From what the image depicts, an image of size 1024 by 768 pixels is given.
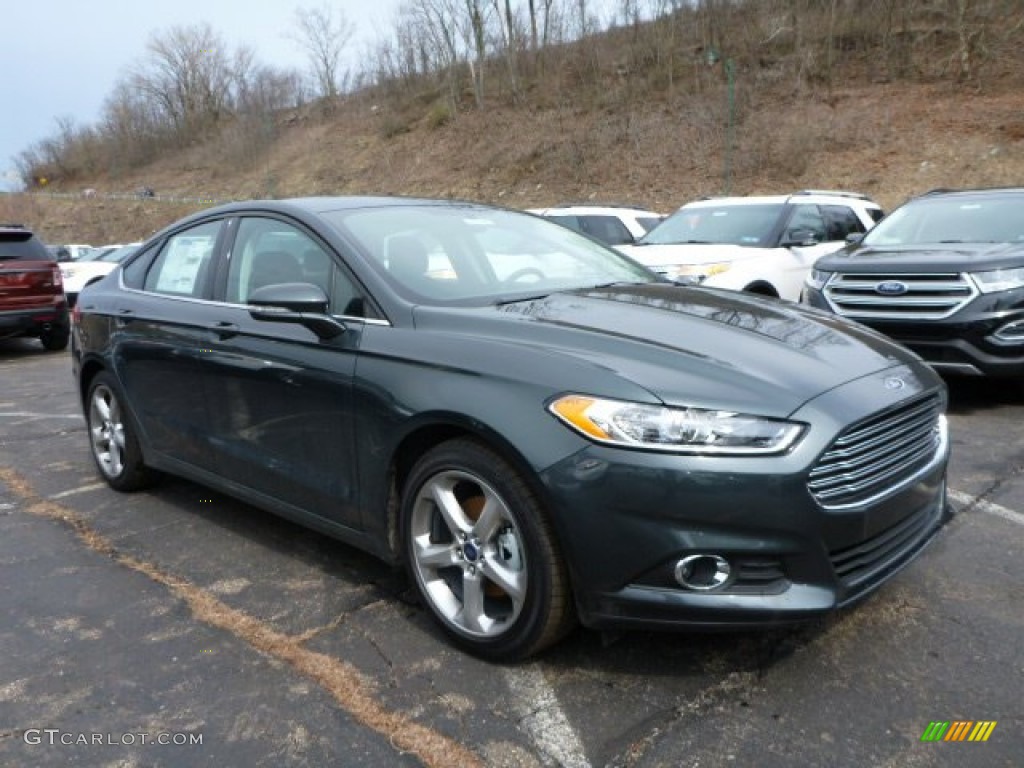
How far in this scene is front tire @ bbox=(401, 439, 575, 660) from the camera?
100 inches

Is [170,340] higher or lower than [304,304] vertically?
lower

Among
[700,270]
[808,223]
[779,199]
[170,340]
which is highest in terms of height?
[779,199]

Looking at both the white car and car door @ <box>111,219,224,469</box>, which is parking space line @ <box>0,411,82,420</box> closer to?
car door @ <box>111,219,224,469</box>

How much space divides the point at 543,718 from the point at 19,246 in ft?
38.1

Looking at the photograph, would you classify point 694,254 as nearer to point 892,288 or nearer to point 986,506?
point 892,288

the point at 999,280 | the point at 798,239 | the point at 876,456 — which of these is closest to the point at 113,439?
the point at 876,456

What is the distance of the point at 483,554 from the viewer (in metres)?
2.74

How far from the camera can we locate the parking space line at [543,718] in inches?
90.4

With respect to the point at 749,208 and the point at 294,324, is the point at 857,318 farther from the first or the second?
the point at 294,324

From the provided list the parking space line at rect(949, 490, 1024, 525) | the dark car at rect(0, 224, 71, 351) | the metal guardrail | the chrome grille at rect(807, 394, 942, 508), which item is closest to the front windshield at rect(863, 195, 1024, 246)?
the parking space line at rect(949, 490, 1024, 525)

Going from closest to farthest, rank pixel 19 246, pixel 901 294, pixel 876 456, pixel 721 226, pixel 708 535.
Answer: pixel 708 535 → pixel 876 456 → pixel 901 294 → pixel 721 226 → pixel 19 246

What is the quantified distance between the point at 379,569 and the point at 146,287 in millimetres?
2176

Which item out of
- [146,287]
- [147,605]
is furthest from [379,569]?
[146,287]
